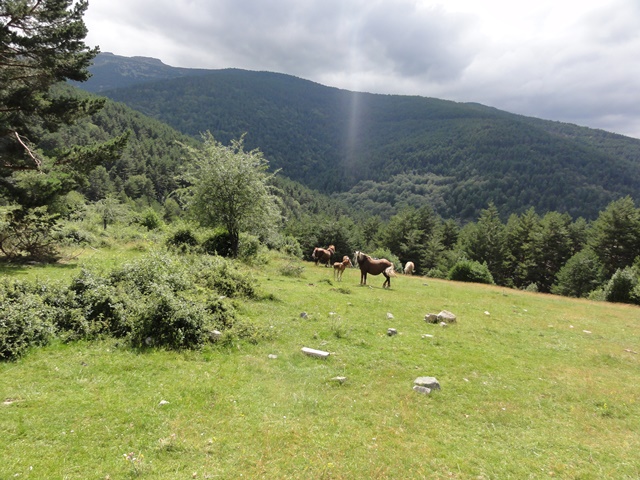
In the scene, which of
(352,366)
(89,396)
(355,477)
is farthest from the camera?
(352,366)

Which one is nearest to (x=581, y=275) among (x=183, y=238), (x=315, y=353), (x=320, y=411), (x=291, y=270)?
(x=291, y=270)

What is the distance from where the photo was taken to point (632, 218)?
59531 mm

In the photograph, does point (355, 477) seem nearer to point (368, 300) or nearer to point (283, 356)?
point (283, 356)

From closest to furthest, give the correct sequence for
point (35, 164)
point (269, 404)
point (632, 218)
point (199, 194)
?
point (269, 404) → point (35, 164) → point (199, 194) → point (632, 218)

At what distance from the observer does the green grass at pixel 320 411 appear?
18.9ft

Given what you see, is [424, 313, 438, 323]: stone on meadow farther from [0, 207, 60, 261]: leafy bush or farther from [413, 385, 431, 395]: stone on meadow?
[0, 207, 60, 261]: leafy bush

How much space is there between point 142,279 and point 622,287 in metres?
43.9

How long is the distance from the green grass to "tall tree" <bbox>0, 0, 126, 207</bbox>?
13.9 metres

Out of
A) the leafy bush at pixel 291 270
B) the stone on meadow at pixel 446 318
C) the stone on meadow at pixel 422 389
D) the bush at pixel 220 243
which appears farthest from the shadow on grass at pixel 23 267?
the stone on meadow at pixel 446 318

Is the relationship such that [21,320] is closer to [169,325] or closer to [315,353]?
[169,325]

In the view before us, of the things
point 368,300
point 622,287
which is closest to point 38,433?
Result: point 368,300

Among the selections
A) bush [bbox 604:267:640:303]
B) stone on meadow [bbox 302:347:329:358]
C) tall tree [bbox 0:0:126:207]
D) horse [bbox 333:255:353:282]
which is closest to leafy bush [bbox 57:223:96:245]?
tall tree [bbox 0:0:126:207]

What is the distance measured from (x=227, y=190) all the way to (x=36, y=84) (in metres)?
12.7

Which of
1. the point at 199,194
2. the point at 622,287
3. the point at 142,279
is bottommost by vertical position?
the point at 622,287
